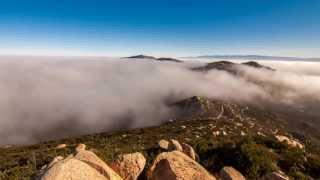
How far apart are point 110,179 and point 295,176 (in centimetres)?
1724

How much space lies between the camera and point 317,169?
29734mm

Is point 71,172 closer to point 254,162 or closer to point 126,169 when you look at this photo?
point 126,169

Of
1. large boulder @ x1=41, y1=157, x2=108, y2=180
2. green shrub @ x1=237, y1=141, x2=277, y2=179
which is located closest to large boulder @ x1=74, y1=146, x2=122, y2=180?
large boulder @ x1=41, y1=157, x2=108, y2=180

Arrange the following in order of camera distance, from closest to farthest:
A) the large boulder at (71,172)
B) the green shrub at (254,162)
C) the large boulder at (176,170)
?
1. the large boulder at (71,172)
2. the large boulder at (176,170)
3. the green shrub at (254,162)

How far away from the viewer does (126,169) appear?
20141mm

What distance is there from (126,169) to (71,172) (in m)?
5.74

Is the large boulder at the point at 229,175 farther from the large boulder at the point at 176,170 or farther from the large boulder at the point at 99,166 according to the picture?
the large boulder at the point at 99,166

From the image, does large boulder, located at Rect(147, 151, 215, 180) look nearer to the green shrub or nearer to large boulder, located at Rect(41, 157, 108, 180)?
large boulder, located at Rect(41, 157, 108, 180)

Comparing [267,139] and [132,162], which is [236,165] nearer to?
[132,162]

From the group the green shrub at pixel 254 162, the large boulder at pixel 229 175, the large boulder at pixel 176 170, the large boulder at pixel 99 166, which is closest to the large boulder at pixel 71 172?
the large boulder at pixel 99 166

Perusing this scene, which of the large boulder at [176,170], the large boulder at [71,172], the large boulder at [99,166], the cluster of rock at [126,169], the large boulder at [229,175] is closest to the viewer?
the large boulder at [71,172]

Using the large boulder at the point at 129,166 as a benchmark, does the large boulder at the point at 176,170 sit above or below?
above

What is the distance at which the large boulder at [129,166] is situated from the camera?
19.7m

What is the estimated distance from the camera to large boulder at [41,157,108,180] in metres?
14.5
